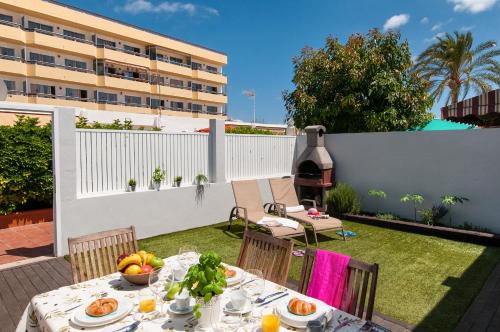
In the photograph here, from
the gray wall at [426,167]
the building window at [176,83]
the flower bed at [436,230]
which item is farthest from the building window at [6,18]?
the flower bed at [436,230]

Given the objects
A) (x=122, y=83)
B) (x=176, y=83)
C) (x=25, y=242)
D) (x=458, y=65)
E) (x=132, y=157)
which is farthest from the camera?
(x=176, y=83)

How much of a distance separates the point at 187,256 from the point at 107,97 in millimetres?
34416

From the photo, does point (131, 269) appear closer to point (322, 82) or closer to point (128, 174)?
point (128, 174)

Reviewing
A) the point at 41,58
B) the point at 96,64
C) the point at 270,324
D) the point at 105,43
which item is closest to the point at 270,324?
the point at 270,324

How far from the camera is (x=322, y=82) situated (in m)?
11.5

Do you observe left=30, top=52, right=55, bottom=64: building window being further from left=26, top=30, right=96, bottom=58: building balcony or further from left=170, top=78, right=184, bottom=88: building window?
left=170, top=78, right=184, bottom=88: building window

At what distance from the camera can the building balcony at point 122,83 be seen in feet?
106

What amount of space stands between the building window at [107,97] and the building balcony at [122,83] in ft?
3.26

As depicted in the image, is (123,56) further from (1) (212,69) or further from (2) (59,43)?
(1) (212,69)

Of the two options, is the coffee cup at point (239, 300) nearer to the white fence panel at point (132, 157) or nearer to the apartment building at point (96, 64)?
the white fence panel at point (132, 157)

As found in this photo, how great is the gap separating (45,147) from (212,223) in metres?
4.62

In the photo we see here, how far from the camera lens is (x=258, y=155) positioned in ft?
30.8

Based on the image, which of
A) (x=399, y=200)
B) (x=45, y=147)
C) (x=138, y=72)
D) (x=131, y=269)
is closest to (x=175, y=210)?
(x=45, y=147)

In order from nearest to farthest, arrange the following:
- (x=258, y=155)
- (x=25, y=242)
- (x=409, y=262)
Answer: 1. (x=409, y=262)
2. (x=25, y=242)
3. (x=258, y=155)
